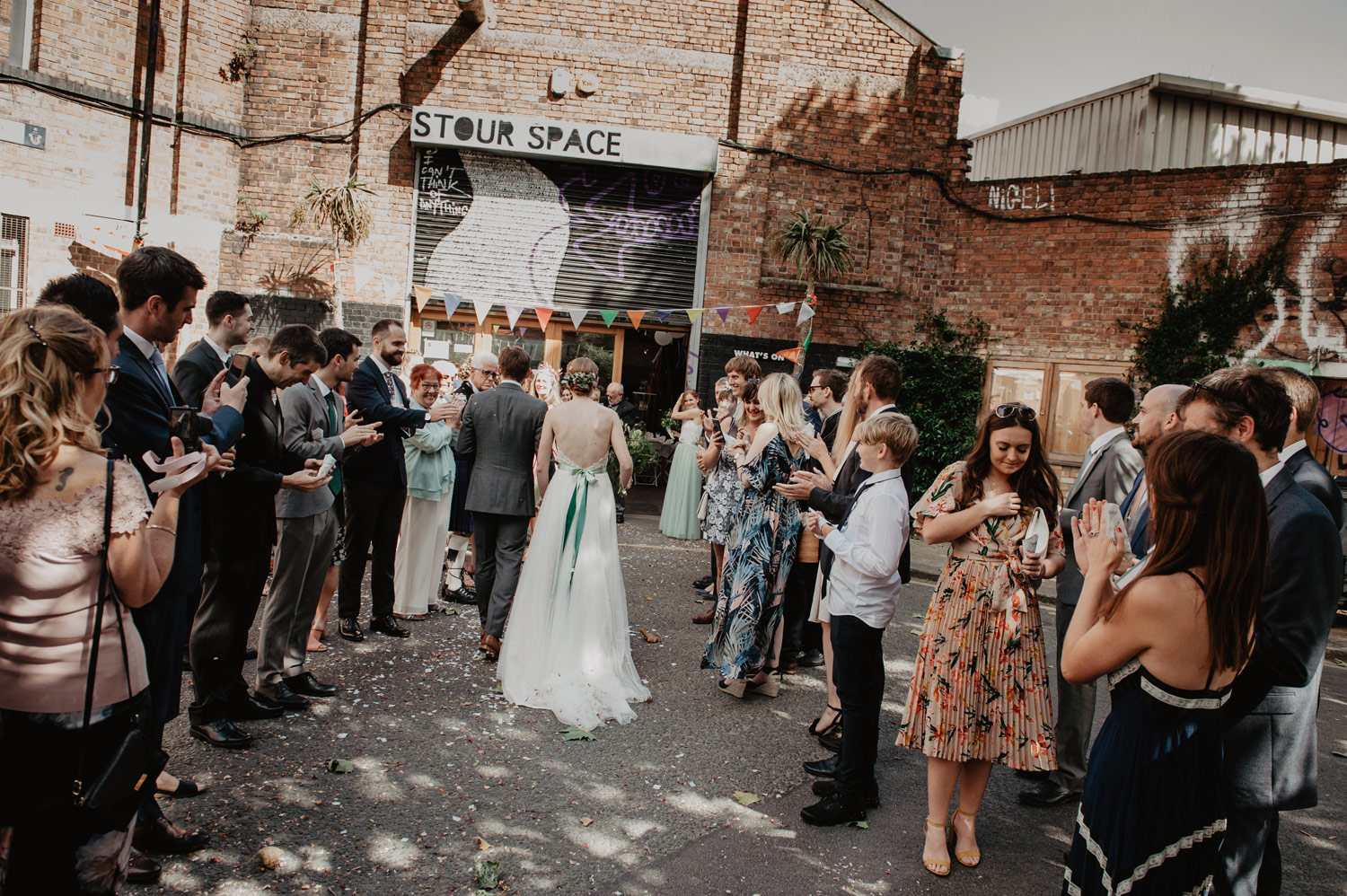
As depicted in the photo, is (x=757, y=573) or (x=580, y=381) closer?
(x=757, y=573)

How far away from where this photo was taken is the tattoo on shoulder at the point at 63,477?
218cm

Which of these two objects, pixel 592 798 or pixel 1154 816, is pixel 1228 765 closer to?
pixel 1154 816

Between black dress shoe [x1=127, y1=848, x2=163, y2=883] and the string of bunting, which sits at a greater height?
the string of bunting

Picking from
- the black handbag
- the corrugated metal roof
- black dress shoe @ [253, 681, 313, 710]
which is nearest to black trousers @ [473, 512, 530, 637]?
black dress shoe @ [253, 681, 313, 710]

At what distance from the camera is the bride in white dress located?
5.23m

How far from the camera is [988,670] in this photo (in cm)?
354

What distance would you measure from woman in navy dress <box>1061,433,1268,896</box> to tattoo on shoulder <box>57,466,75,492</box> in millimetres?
2796

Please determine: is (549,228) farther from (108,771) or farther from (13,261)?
(108,771)

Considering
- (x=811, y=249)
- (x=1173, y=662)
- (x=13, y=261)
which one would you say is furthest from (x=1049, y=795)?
(x=13, y=261)

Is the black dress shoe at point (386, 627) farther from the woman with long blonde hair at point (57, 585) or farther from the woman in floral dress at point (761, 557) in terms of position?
the woman with long blonde hair at point (57, 585)

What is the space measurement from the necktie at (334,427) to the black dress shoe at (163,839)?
87.8 inches

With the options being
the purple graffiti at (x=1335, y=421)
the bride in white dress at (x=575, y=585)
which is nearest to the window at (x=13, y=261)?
the bride in white dress at (x=575, y=585)

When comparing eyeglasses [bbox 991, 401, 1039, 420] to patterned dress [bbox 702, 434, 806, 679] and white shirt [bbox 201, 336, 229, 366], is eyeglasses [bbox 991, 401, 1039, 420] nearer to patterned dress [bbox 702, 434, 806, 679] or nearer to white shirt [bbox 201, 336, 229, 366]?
patterned dress [bbox 702, 434, 806, 679]

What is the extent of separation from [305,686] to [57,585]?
9.59ft
